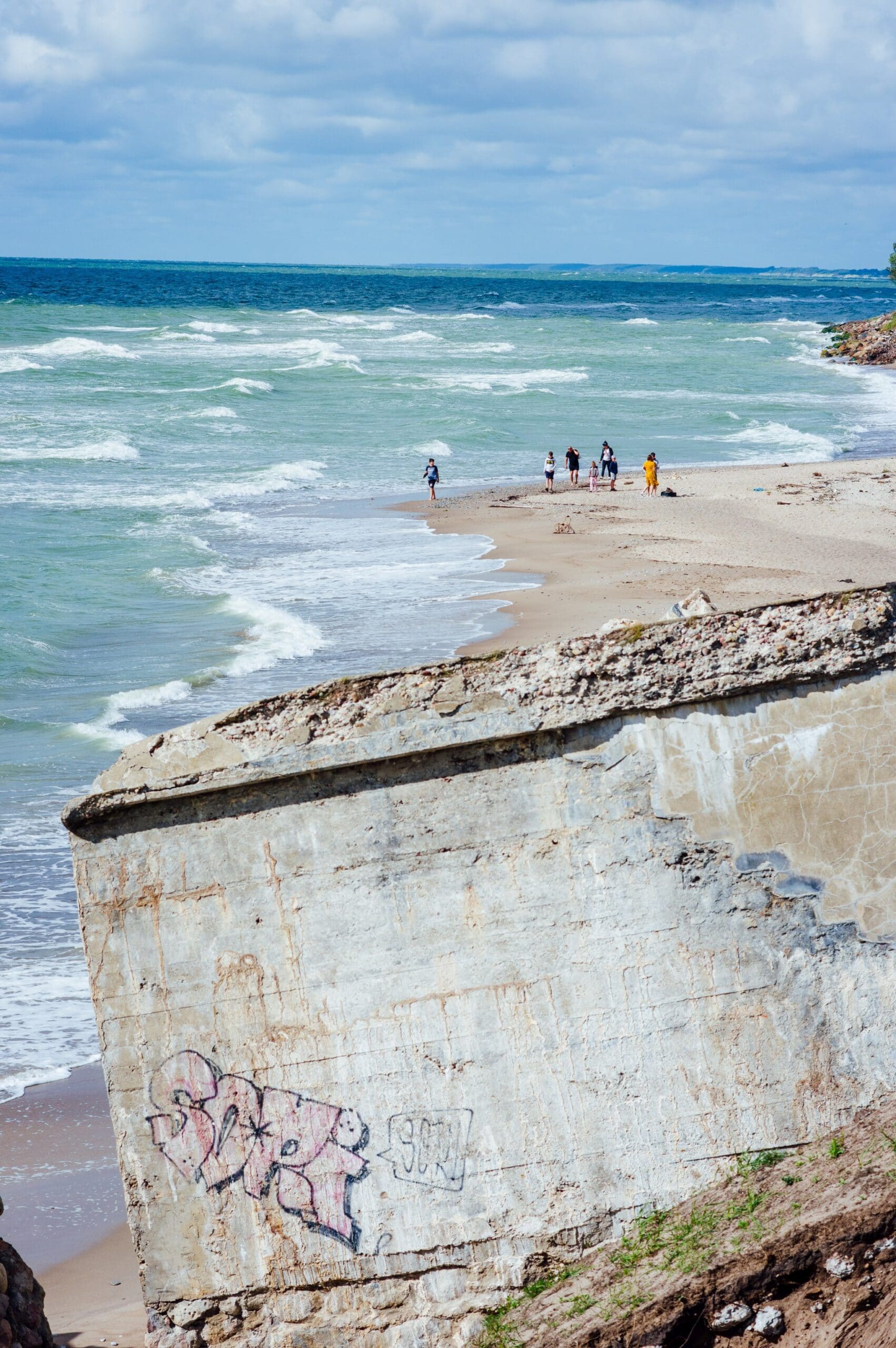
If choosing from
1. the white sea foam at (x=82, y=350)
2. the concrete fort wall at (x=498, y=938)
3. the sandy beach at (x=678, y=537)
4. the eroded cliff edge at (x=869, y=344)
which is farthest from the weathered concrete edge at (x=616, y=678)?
the eroded cliff edge at (x=869, y=344)

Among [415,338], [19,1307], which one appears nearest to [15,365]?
[415,338]

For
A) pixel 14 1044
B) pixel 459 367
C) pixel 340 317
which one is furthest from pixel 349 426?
pixel 340 317

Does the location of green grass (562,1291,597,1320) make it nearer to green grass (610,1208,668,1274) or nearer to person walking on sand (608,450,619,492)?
green grass (610,1208,668,1274)

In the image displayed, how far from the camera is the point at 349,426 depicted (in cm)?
4269

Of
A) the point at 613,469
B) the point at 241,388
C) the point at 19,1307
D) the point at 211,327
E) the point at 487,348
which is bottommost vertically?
the point at 19,1307

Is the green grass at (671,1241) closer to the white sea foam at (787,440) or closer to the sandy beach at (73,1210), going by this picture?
the sandy beach at (73,1210)

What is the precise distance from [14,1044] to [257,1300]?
406 centimetres

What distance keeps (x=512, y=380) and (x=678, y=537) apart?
33.0 meters

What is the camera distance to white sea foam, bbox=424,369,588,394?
52.1 meters

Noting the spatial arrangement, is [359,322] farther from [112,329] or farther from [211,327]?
[112,329]

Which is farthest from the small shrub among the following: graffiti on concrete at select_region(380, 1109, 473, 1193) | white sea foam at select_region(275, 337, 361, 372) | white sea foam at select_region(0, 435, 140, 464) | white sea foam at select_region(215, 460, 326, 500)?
white sea foam at select_region(275, 337, 361, 372)

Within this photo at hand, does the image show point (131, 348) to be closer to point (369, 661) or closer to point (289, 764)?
point (369, 661)

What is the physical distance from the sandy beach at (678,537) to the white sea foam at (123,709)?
4033 mm

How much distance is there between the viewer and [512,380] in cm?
5566
